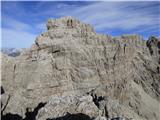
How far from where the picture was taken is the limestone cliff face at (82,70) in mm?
50038

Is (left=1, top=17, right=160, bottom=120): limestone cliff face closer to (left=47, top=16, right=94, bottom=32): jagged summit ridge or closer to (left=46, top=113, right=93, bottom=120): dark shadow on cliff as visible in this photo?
(left=47, top=16, right=94, bottom=32): jagged summit ridge

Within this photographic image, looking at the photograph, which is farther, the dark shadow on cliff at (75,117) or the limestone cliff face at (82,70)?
the limestone cliff face at (82,70)

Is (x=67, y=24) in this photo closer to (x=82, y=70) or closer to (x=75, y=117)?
(x=82, y=70)

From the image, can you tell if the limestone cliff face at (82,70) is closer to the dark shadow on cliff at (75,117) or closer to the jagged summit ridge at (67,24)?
the jagged summit ridge at (67,24)

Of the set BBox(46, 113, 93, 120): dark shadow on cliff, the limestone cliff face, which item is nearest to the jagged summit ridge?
the limestone cliff face

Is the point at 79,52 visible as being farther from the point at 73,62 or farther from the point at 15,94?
the point at 15,94

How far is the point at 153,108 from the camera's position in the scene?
74500 millimetres

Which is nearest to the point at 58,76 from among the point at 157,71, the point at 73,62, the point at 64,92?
the point at 64,92

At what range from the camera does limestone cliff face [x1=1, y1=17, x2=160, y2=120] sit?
50.0 m

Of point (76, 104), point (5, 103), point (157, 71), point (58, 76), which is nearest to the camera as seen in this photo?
point (76, 104)

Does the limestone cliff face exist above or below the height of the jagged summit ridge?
below

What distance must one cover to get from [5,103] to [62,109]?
19.7 m

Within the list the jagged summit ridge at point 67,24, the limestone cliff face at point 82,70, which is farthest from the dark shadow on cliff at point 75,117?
the jagged summit ridge at point 67,24

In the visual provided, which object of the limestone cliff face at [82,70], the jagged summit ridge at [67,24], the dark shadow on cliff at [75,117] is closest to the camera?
the dark shadow on cliff at [75,117]
